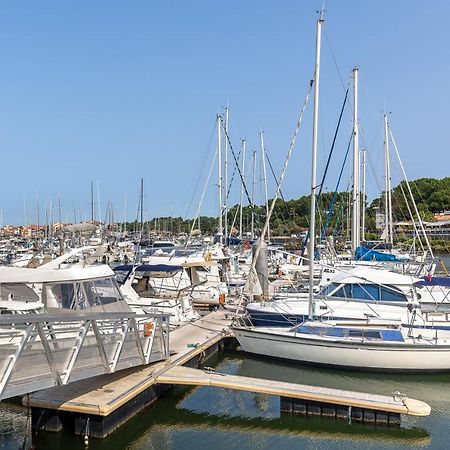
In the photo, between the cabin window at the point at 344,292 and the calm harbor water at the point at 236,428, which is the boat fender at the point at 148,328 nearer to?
the calm harbor water at the point at 236,428

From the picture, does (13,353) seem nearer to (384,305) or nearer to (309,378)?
(309,378)

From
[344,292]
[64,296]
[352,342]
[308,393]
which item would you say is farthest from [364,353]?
[64,296]

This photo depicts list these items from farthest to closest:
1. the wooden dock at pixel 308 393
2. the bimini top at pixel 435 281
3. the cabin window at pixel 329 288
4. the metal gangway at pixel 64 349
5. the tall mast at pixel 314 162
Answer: the bimini top at pixel 435 281, the cabin window at pixel 329 288, the tall mast at pixel 314 162, the wooden dock at pixel 308 393, the metal gangway at pixel 64 349

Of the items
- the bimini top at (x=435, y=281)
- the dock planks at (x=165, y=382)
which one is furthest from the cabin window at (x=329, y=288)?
the dock planks at (x=165, y=382)

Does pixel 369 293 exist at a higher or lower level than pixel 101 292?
lower

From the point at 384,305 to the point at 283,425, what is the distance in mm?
7540

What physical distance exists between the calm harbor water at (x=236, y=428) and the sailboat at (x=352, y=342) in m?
0.90

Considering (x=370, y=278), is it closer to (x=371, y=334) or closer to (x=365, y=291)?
(x=365, y=291)

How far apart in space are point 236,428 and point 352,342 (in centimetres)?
511

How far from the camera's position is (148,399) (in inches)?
536

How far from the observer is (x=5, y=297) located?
14.3 metres

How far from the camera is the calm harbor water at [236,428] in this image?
38.7 feet

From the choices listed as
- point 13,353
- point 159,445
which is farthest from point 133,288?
point 13,353

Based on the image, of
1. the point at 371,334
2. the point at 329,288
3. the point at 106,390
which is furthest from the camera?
the point at 329,288
